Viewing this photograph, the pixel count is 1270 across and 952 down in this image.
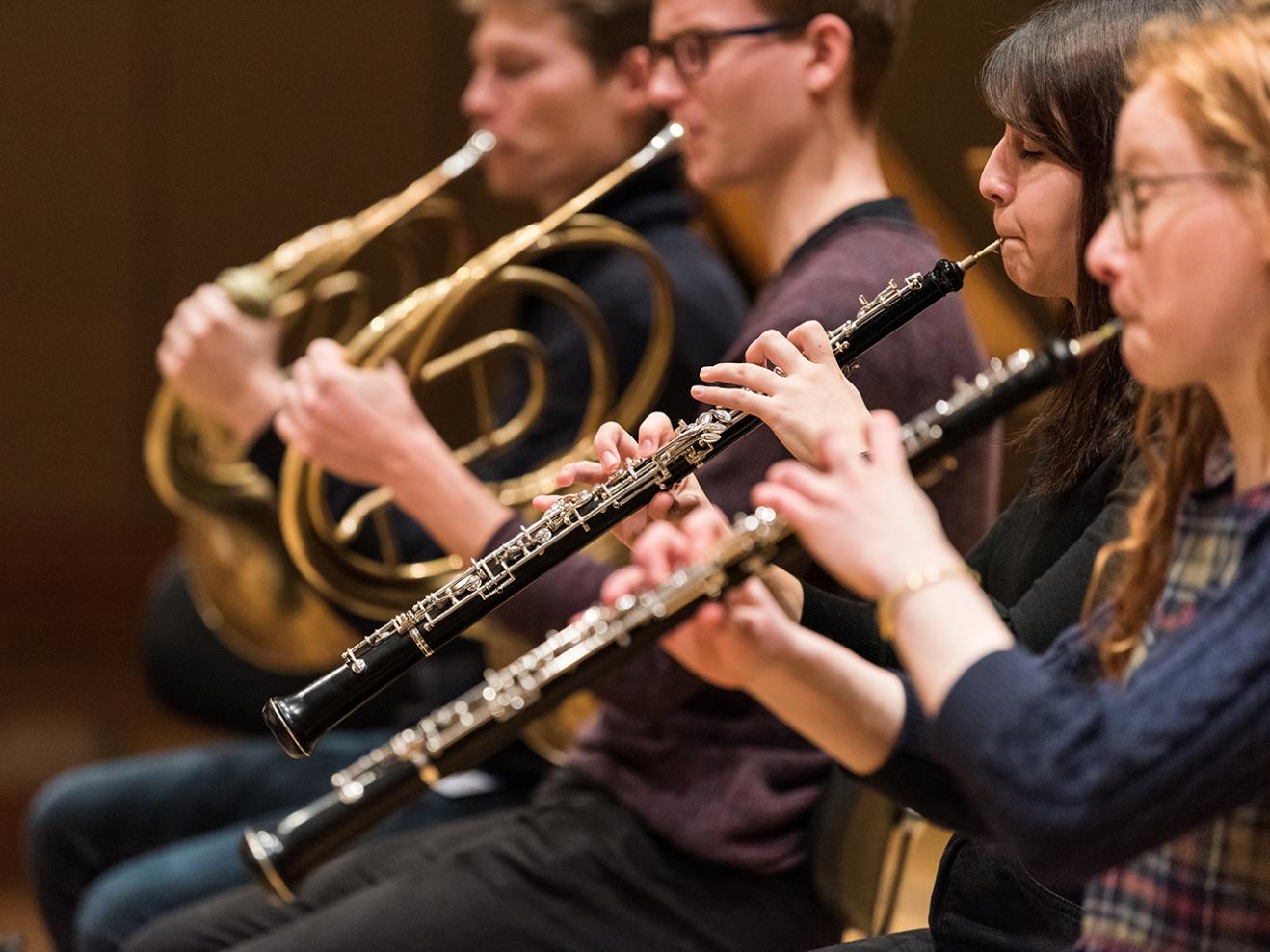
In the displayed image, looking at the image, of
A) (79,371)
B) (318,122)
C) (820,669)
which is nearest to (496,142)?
(820,669)

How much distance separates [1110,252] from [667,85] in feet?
2.69

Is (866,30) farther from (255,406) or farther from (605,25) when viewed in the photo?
(255,406)

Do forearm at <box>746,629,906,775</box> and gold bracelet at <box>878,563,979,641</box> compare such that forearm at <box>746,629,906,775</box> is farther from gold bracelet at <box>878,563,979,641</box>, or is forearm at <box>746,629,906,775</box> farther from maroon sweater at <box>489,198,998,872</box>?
maroon sweater at <box>489,198,998,872</box>

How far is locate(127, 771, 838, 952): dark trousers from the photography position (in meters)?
1.31

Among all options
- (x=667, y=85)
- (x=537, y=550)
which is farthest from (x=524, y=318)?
(x=537, y=550)

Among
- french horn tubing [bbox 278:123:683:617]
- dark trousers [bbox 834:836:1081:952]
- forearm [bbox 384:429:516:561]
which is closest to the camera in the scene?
dark trousers [bbox 834:836:1081:952]

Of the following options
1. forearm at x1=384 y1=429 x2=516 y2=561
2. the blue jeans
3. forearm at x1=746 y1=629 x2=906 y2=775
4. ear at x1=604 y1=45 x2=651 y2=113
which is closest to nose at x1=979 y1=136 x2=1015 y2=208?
forearm at x1=746 y1=629 x2=906 y2=775

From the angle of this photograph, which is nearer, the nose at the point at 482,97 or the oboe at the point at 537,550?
the oboe at the point at 537,550

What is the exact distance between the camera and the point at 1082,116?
978 millimetres

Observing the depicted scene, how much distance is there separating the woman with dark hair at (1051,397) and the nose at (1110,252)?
21 cm

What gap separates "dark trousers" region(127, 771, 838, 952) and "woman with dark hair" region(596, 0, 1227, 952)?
0.88ft

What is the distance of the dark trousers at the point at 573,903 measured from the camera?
1308 mm

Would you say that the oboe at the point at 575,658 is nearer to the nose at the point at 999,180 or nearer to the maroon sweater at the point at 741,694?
the nose at the point at 999,180

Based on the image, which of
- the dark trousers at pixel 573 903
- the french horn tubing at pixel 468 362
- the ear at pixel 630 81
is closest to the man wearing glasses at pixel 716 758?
the dark trousers at pixel 573 903
